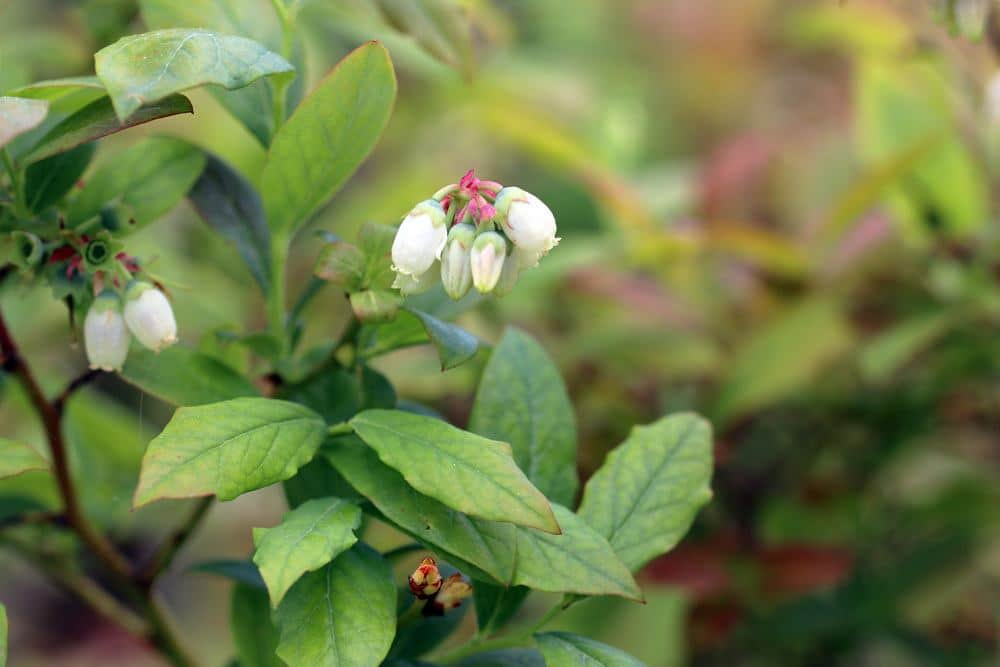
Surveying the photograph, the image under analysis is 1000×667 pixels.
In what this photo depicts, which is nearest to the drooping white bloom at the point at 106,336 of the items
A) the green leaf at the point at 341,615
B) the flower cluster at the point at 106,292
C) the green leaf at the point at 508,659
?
the flower cluster at the point at 106,292

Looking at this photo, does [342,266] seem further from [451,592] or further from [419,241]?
[451,592]

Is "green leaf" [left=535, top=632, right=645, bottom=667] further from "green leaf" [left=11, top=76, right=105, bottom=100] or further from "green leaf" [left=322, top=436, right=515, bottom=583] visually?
"green leaf" [left=11, top=76, right=105, bottom=100]

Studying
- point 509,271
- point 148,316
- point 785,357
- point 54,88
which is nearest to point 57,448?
point 148,316

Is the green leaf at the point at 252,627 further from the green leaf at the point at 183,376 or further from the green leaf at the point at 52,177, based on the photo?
the green leaf at the point at 52,177

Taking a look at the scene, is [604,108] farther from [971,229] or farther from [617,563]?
[617,563]

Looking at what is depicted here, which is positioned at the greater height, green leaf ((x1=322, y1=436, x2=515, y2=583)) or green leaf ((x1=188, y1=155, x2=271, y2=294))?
green leaf ((x1=188, y1=155, x2=271, y2=294))

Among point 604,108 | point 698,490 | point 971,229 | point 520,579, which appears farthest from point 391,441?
point 604,108

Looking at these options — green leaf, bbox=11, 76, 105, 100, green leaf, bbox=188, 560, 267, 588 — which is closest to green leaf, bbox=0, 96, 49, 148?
green leaf, bbox=11, 76, 105, 100

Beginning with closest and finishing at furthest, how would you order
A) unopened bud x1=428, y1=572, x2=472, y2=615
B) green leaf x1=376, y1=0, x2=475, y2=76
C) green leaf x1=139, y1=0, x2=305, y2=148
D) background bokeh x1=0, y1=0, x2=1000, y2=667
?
unopened bud x1=428, y1=572, x2=472, y2=615 → green leaf x1=139, y1=0, x2=305, y2=148 → green leaf x1=376, y1=0, x2=475, y2=76 → background bokeh x1=0, y1=0, x2=1000, y2=667
